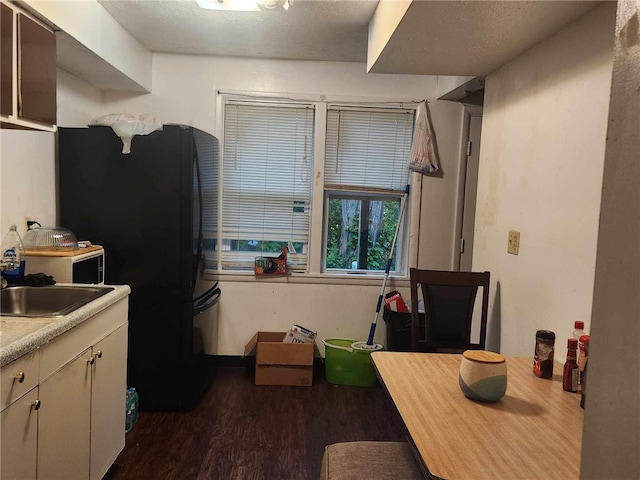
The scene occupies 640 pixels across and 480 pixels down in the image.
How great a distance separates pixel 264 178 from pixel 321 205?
493mm

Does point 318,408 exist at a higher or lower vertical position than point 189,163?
lower

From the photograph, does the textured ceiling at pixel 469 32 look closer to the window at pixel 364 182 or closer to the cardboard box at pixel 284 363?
the window at pixel 364 182

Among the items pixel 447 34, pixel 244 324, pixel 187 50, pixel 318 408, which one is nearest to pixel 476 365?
pixel 447 34

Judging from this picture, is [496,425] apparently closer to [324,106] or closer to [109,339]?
[109,339]

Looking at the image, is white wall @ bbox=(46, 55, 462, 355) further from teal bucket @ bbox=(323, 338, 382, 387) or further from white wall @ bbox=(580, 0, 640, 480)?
white wall @ bbox=(580, 0, 640, 480)

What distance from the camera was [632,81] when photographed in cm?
54

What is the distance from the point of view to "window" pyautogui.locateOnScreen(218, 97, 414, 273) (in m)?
3.67

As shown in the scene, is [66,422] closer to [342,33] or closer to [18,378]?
[18,378]

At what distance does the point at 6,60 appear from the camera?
69.8 inches

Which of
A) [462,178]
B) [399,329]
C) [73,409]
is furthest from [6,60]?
[462,178]

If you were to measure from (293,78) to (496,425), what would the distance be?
301 centimetres

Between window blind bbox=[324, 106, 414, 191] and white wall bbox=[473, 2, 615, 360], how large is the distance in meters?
1.04

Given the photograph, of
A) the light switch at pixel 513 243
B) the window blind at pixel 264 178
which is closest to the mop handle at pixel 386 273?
the window blind at pixel 264 178

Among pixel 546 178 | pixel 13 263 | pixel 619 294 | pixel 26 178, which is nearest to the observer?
pixel 619 294
